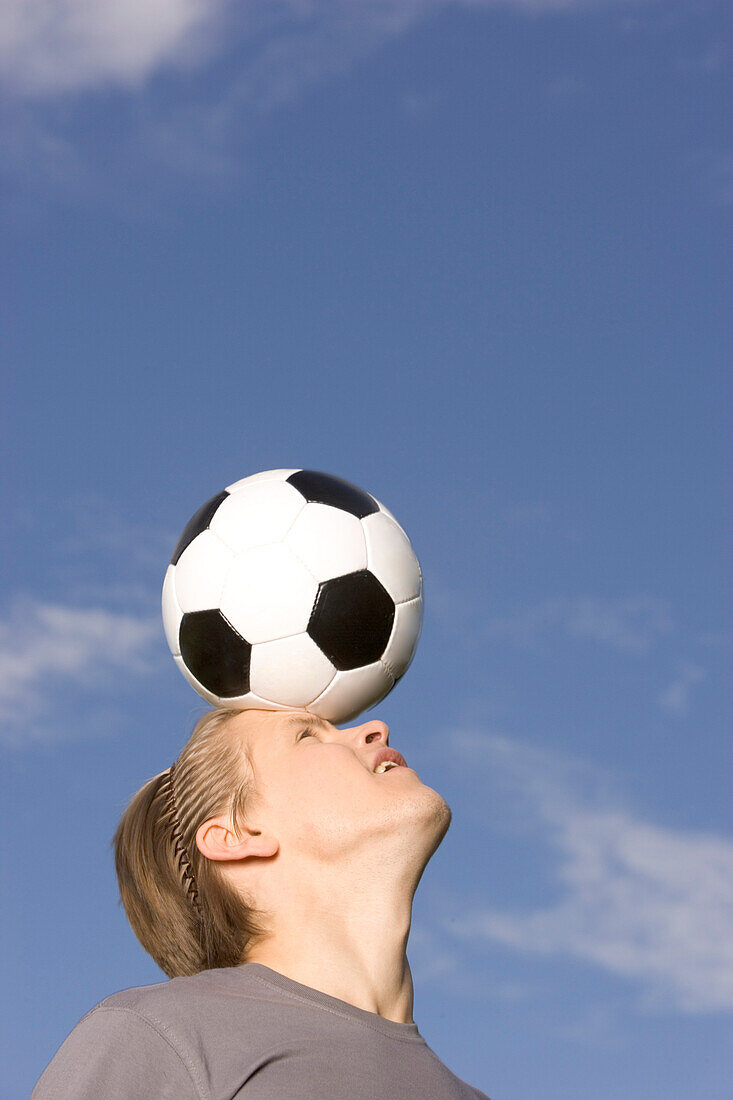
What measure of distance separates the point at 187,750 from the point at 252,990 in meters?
1.37

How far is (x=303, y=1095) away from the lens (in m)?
4.17

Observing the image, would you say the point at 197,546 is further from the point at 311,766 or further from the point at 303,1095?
the point at 303,1095

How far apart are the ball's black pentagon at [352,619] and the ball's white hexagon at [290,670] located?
0.18 ft

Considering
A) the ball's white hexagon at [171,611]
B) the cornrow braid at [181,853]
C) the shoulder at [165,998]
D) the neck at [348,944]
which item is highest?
the ball's white hexagon at [171,611]

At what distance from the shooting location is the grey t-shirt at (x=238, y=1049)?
4.08 m

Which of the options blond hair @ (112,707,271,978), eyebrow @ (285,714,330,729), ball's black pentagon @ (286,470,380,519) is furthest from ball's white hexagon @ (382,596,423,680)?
blond hair @ (112,707,271,978)

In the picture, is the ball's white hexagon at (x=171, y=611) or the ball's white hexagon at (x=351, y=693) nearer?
the ball's white hexagon at (x=351, y=693)

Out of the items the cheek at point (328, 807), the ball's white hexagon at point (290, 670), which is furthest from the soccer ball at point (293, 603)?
the cheek at point (328, 807)

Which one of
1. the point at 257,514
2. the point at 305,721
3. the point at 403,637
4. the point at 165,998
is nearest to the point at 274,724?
the point at 305,721

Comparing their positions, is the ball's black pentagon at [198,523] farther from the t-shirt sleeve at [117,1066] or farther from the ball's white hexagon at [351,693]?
the t-shirt sleeve at [117,1066]

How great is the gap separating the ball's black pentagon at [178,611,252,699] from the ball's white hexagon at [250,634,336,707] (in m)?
0.06

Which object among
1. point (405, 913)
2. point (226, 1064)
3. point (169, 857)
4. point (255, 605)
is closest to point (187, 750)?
point (169, 857)

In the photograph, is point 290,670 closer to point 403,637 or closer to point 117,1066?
point 403,637

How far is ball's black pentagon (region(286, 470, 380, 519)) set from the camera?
580 cm
